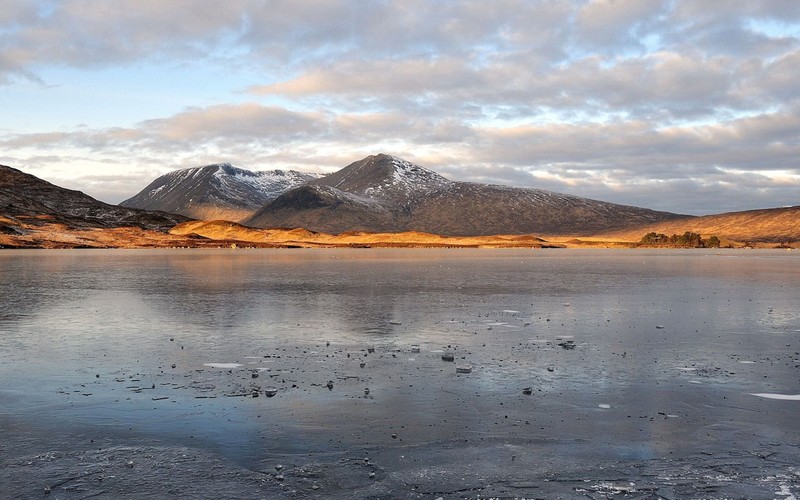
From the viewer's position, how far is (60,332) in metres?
22.1

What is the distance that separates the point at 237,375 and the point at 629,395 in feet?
29.5

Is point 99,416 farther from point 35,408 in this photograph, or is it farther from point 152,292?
point 152,292

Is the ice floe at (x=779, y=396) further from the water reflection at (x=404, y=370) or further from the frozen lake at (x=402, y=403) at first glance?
the water reflection at (x=404, y=370)

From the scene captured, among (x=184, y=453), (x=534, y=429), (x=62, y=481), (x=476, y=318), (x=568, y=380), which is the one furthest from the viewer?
(x=476, y=318)

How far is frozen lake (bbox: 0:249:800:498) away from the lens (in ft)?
31.0

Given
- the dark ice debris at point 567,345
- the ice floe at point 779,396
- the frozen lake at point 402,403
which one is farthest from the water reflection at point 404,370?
the ice floe at point 779,396

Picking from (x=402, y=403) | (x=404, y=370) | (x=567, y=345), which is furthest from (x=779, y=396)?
(x=404, y=370)

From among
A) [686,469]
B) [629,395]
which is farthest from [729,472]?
[629,395]

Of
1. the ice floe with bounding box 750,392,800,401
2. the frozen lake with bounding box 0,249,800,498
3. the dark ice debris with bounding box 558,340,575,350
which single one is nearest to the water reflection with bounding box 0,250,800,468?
the frozen lake with bounding box 0,249,800,498

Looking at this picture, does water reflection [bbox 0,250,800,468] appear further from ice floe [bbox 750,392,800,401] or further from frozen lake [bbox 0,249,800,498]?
ice floe [bbox 750,392,800,401]

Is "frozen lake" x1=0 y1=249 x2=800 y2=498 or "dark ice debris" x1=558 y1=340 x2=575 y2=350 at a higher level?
"dark ice debris" x1=558 y1=340 x2=575 y2=350

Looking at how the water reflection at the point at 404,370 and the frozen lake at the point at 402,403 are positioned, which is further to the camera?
the water reflection at the point at 404,370

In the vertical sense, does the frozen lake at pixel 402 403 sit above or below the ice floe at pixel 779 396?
below

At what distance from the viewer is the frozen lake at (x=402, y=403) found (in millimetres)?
9453
